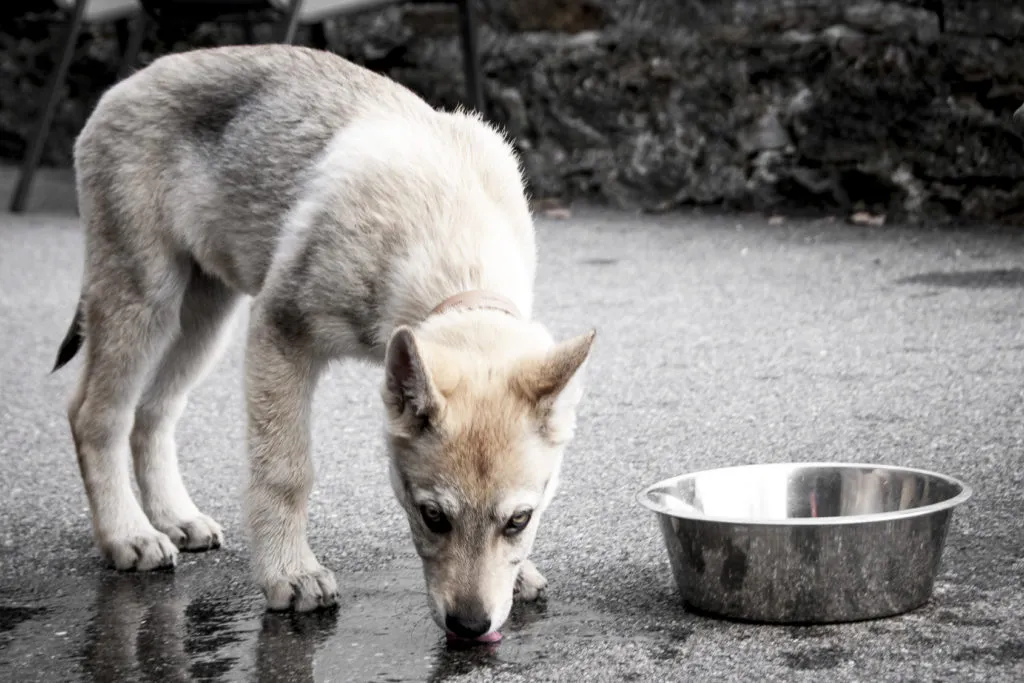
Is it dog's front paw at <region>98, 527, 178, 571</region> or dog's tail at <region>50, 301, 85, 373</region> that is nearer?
dog's front paw at <region>98, 527, 178, 571</region>

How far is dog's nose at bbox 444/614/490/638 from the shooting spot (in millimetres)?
3193

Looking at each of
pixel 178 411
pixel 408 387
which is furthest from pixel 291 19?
pixel 408 387

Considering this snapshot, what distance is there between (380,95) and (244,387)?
1.03 metres

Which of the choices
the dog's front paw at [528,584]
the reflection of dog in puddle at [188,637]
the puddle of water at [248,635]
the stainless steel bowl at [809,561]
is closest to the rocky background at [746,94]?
the stainless steel bowl at [809,561]

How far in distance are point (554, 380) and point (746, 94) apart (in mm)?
7152

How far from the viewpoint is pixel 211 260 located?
4.40 meters

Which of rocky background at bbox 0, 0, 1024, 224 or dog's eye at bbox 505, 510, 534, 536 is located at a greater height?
dog's eye at bbox 505, 510, 534, 536

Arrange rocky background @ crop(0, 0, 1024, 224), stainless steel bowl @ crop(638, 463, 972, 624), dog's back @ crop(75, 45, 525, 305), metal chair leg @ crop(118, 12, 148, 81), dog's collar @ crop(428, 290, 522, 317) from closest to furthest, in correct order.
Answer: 1. stainless steel bowl @ crop(638, 463, 972, 624)
2. dog's collar @ crop(428, 290, 522, 317)
3. dog's back @ crop(75, 45, 525, 305)
4. rocky background @ crop(0, 0, 1024, 224)
5. metal chair leg @ crop(118, 12, 148, 81)

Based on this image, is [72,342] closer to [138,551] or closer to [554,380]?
[138,551]

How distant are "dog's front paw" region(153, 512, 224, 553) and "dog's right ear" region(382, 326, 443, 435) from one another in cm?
133

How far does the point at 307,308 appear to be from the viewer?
3.84 m

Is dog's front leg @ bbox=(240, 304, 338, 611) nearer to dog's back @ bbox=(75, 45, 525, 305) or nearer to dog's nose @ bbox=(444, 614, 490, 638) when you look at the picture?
dog's back @ bbox=(75, 45, 525, 305)

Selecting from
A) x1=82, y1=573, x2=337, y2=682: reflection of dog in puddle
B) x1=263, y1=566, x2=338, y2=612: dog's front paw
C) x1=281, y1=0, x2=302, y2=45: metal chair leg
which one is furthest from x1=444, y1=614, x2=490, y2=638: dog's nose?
x1=281, y1=0, x2=302, y2=45: metal chair leg

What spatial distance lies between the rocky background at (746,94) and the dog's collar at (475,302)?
6045 millimetres
